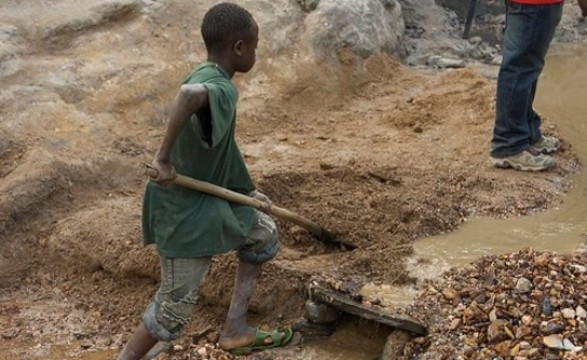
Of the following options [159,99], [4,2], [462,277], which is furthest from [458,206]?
[4,2]

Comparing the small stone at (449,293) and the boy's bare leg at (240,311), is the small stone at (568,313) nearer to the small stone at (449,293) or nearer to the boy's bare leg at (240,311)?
the small stone at (449,293)

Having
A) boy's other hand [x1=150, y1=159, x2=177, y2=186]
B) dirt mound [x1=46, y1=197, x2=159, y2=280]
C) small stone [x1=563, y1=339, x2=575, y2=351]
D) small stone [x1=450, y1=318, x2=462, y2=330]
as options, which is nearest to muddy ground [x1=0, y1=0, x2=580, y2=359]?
dirt mound [x1=46, y1=197, x2=159, y2=280]

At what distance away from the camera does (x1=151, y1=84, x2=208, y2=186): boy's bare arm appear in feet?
9.80

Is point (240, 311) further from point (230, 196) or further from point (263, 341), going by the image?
point (230, 196)

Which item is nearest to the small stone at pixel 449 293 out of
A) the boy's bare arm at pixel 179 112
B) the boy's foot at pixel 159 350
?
the boy's foot at pixel 159 350

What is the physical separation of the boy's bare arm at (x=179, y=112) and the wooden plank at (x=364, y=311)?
948 mm

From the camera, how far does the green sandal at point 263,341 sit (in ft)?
12.0

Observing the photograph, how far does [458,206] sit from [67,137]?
2.34m

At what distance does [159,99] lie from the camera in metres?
5.76

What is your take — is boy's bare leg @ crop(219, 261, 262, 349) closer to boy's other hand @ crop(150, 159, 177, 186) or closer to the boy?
the boy

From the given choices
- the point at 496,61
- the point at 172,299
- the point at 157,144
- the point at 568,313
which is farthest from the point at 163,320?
the point at 496,61

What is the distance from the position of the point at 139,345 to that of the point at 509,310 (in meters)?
1.47

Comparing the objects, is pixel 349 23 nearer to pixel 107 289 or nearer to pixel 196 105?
pixel 107 289

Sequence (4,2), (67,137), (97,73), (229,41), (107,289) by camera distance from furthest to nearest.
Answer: (4,2)
(97,73)
(67,137)
(107,289)
(229,41)
